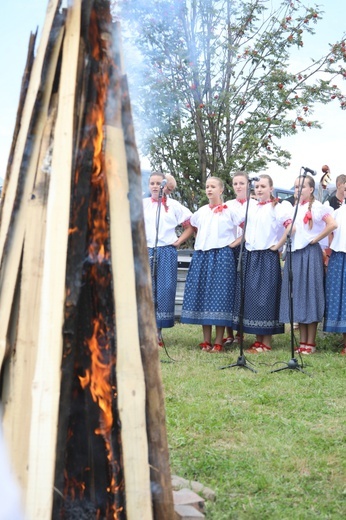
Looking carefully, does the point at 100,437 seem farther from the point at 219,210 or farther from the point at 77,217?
the point at 219,210

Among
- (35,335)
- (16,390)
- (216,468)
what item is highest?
(35,335)

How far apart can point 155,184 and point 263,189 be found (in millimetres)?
1263

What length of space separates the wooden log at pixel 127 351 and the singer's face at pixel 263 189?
5475mm

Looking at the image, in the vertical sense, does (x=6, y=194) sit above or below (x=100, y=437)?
above

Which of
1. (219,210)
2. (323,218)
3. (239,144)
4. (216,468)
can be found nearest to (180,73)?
(219,210)

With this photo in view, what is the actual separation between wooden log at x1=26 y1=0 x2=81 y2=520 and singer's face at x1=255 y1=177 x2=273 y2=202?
5.53m

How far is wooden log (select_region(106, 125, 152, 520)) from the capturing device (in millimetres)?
2492

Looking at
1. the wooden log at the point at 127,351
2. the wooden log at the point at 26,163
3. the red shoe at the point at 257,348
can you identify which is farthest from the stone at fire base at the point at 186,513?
the red shoe at the point at 257,348

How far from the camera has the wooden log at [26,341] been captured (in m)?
2.49

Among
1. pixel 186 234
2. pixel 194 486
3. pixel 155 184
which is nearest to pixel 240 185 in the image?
pixel 186 234

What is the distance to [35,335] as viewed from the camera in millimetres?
2475

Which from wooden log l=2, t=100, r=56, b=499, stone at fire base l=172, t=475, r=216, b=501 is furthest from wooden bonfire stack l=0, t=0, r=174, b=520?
stone at fire base l=172, t=475, r=216, b=501

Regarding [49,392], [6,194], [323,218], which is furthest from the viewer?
[323,218]

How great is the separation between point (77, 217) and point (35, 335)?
0.44 meters
